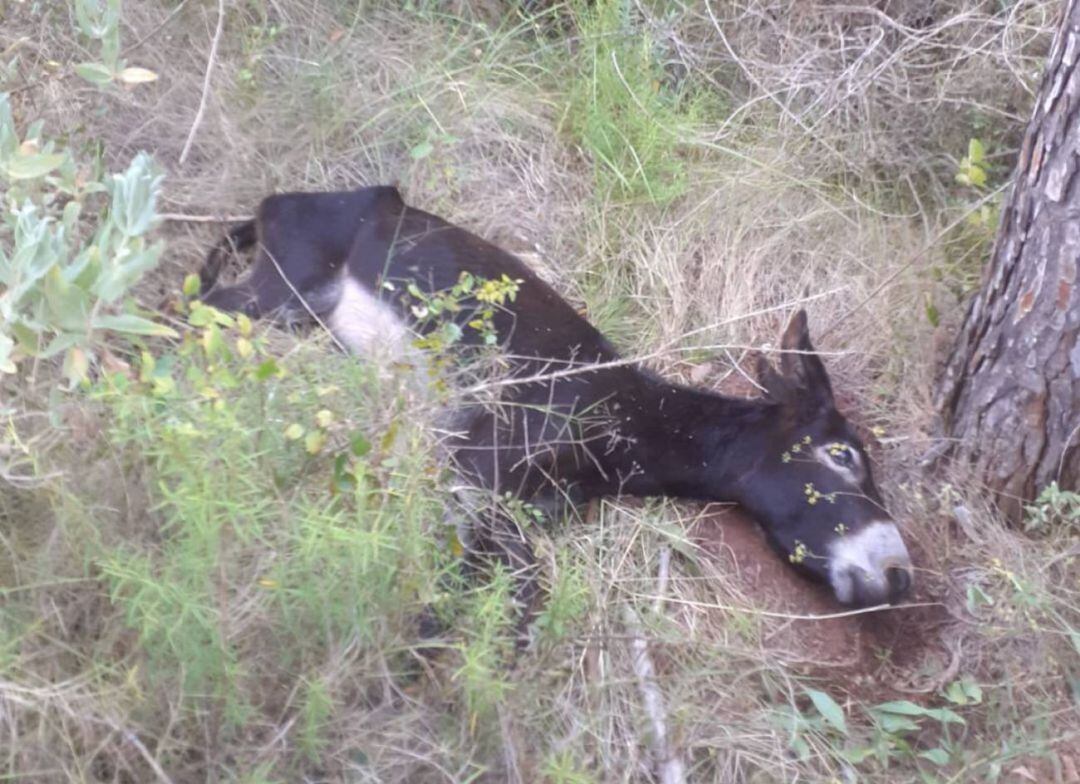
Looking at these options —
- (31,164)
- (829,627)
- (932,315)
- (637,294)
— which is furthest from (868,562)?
(31,164)

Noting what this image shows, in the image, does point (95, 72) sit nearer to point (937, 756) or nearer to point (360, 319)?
point (360, 319)

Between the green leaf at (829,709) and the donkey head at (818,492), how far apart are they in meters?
0.44

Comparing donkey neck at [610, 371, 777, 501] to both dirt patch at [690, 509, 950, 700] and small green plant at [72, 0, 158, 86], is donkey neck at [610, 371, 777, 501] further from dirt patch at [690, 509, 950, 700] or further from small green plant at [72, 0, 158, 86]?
small green plant at [72, 0, 158, 86]

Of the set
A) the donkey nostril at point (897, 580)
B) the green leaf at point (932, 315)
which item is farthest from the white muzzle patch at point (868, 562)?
the green leaf at point (932, 315)

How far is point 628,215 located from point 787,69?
0.95 metres

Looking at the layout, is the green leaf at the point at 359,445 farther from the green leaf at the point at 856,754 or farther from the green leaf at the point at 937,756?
the green leaf at the point at 937,756

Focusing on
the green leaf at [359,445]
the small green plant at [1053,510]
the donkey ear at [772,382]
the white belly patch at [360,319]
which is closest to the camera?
the green leaf at [359,445]

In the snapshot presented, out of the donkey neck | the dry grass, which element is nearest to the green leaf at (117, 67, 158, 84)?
the dry grass

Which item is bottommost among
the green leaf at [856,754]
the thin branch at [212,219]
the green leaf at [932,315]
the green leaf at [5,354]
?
the thin branch at [212,219]

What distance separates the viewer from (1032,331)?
147 inches

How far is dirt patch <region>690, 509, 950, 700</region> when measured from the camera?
3.67 meters

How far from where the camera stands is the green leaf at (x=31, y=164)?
121 inches

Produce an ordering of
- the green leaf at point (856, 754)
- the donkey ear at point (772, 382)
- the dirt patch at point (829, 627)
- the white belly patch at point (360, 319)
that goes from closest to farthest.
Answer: the green leaf at point (856, 754) → the dirt patch at point (829, 627) → the white belly patch at point (360, 319) → the donkey ear at point (772, 382)

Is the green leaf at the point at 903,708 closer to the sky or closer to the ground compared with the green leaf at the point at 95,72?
closer to the ground
